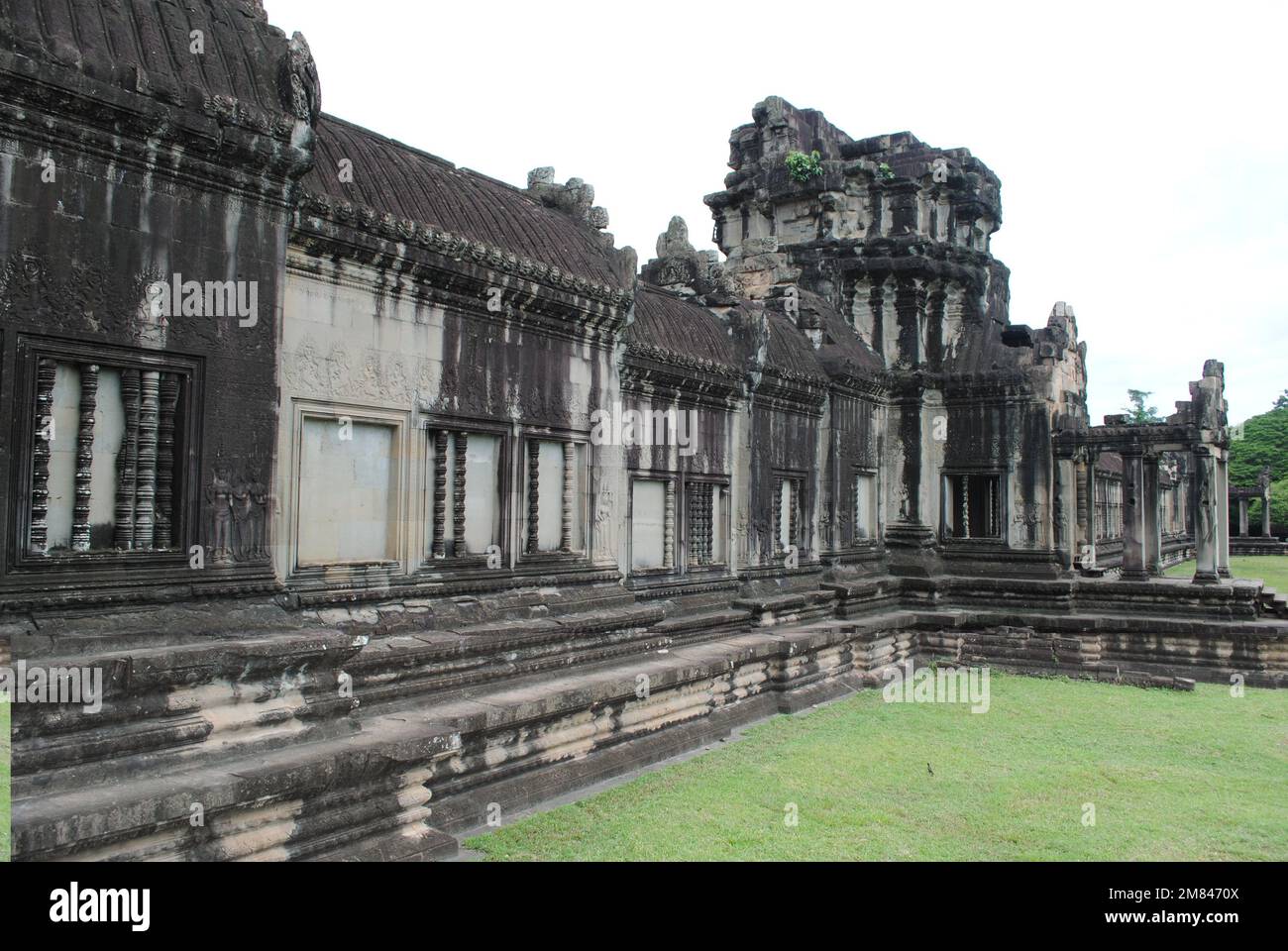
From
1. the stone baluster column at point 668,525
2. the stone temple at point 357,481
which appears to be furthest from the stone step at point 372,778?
the stone baluster column at point 668,525

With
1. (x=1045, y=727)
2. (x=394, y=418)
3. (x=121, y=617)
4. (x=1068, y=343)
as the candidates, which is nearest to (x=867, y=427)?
(x=1068, y=343)

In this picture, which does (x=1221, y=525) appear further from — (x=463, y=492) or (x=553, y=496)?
(x=463, y=492)

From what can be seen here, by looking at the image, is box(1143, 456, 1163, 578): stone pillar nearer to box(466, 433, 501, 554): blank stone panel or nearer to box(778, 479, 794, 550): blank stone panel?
box(778, 479, 794, 550): blank stone panel

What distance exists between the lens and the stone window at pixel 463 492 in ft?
25.9

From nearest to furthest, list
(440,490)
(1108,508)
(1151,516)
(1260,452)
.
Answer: (440,490)
(1151,516)
(1108,508)
(1260,452)

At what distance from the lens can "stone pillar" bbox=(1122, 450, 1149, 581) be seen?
1664 cm

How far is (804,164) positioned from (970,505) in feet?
23.0

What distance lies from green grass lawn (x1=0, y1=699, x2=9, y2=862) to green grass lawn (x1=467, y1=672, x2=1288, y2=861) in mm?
3059

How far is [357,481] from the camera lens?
288 inches

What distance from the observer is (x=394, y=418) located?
747cm

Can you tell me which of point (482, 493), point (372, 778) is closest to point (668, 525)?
point (482, 493)

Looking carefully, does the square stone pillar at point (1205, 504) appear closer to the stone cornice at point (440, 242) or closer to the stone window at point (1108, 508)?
Result: the stone window at point (1108, 508)

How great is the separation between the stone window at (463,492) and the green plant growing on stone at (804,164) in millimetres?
11782

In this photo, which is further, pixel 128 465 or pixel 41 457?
pixel 128 465
